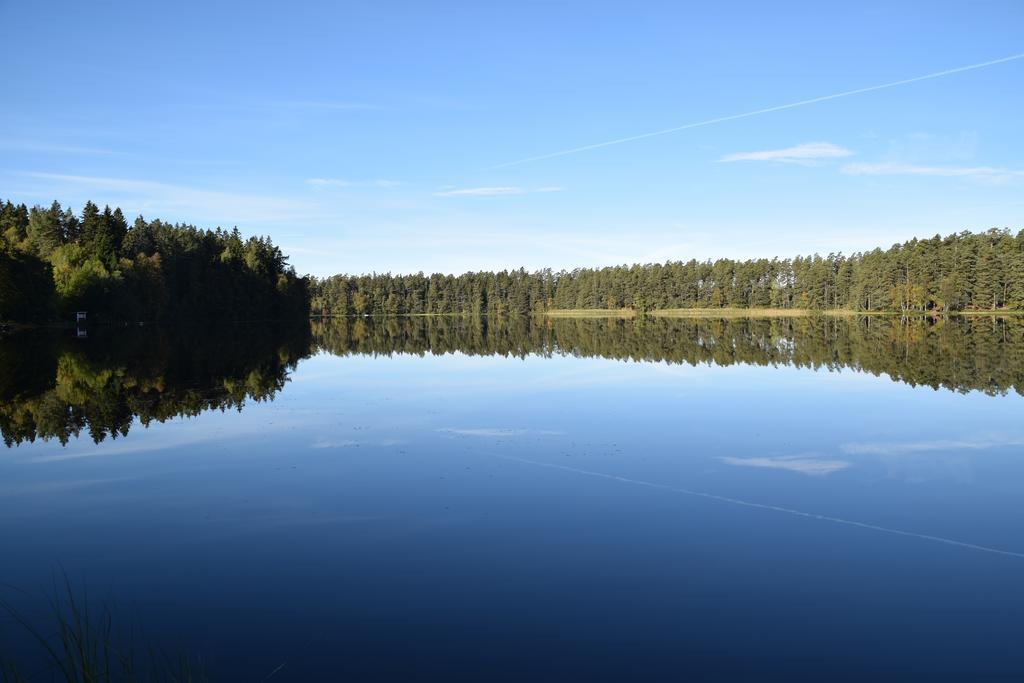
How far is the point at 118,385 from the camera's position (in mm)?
26562

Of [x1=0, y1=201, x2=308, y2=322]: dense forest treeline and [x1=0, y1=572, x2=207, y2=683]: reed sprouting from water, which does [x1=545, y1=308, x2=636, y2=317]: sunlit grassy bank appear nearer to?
[x1=0, y1=201, x2=308, y2=322]: dense forest treeline

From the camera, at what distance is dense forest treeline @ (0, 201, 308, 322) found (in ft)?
226

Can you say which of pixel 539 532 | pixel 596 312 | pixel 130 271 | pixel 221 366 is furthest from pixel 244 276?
pixel 539 532

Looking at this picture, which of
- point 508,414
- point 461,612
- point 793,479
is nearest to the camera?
Answer: point 461,612

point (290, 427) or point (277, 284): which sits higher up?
point (277, 284)

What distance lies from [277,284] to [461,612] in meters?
118

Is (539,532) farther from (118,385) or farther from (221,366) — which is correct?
(221,366)

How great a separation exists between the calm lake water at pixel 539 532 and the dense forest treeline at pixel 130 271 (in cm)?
5716

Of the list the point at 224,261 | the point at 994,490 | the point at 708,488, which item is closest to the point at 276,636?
the point at 708,488

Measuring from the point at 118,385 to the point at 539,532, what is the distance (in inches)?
888

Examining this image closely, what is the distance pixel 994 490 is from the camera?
1170 centimetres

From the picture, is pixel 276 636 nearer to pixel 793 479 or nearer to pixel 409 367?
pixel 793 479

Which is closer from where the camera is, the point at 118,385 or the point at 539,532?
the point at 539,532

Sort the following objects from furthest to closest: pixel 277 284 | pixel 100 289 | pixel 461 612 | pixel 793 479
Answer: pixel 277 284
pixel 100 289
pixel 793 479
pixel 461 612
